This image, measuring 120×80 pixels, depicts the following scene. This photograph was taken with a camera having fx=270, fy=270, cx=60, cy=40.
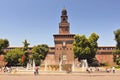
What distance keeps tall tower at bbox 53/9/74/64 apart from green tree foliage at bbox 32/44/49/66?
464cm

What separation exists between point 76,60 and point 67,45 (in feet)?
14.9

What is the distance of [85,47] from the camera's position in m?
62.3

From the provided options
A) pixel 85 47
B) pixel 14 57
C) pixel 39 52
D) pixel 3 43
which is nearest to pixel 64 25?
pixel 39 52

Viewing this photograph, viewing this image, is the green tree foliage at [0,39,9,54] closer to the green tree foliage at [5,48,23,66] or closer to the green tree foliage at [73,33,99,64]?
the green tree foliage at [5,48,23,66]

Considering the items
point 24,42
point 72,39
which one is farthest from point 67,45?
point 24,42

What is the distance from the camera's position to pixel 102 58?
245 ft

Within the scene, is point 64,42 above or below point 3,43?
below

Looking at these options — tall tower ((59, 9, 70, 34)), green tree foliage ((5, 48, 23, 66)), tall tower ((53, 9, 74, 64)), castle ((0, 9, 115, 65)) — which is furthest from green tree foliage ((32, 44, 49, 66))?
tall tower ((59, 9, 70, 34))

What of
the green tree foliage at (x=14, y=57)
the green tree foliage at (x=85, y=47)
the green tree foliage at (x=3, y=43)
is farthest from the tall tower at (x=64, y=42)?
the green tree foliage at (x=3, y=43)

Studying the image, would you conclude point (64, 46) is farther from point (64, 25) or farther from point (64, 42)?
point (64, 25)

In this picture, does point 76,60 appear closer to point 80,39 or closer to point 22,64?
point 80,39

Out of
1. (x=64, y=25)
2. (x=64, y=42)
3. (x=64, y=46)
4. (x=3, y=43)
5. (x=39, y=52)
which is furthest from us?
(x=3, y=43)

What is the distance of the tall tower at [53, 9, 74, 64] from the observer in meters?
68.3

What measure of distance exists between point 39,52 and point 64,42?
7.57 m
